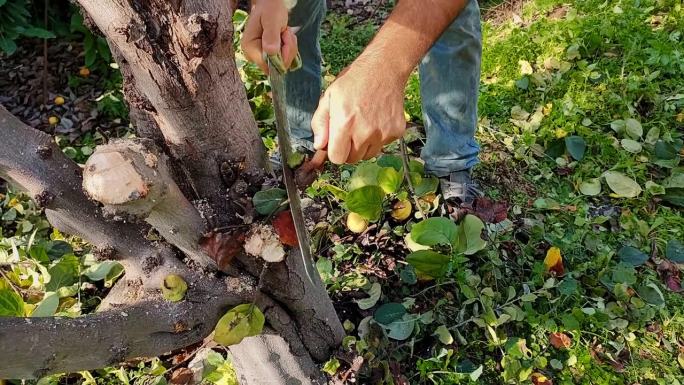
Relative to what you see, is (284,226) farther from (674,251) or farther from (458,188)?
(674,251)

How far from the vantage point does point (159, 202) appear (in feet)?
3.33

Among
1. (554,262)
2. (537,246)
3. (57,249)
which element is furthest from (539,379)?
(57,249)

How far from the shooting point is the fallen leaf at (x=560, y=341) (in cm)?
188

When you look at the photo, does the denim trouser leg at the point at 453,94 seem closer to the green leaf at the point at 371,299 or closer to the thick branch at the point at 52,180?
the green leaf at the point at 371,299

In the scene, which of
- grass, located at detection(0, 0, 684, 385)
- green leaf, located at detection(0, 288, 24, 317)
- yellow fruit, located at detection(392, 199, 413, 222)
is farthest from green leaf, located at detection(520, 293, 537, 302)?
green leaf, located at detection(0, 288, 24, 317)

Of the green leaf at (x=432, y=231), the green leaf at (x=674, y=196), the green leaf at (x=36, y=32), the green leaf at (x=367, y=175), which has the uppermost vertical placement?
the green leaf at (x=36, y=32)

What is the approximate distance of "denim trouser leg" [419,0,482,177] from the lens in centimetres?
206

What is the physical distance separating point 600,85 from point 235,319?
7.40 feet

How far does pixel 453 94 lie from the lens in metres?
2.17

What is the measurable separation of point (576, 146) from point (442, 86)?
2.48 feet

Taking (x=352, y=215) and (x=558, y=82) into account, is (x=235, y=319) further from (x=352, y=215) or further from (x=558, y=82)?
(x=558, y=82)

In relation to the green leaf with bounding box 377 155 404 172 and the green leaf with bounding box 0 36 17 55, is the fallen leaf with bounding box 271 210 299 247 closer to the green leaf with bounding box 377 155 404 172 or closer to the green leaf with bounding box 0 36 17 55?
the green leaf with bounding box 377 155 404 172

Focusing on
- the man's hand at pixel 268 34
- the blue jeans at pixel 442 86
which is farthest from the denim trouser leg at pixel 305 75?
the man's hand at pixel 268 34

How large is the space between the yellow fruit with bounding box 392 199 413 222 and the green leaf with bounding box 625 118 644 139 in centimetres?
117
